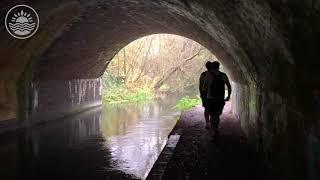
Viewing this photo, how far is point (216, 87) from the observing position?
9.66 meters

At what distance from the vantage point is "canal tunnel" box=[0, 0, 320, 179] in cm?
455

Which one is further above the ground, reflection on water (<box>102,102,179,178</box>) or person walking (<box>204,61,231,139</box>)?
person walking (<box>204,61,231,139</box>)

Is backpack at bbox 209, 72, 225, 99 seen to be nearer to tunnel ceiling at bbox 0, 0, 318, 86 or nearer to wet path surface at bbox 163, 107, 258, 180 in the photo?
tunnel ceiling at bbox 0, 0, 318, 86

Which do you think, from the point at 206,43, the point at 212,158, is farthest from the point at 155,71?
the point at 212,158

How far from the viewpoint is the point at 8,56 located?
14.8 m

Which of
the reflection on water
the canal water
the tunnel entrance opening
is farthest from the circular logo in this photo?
the tunnel entrance opening

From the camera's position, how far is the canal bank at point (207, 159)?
6863 mm

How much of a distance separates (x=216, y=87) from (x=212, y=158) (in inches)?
78.7

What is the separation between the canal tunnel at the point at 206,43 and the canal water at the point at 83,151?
6.90 ft

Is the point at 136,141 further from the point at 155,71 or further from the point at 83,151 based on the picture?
the point at 155,71

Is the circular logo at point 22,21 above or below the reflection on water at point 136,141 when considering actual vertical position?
above

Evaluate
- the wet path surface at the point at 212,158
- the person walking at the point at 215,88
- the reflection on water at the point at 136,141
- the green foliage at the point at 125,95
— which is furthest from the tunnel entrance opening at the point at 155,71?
the person walking at the point at 215,88

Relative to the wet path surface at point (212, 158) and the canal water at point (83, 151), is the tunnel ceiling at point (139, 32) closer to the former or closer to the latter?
the wet path surface at point (212, 158)

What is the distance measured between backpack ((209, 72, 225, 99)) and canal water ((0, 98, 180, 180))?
1.99 metres
